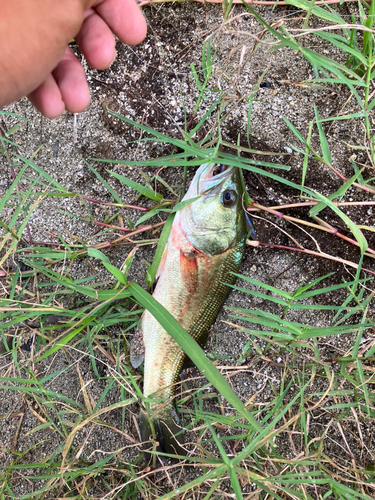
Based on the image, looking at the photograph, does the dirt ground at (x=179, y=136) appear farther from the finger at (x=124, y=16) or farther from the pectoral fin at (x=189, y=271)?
the finger at (x=124, y=16)

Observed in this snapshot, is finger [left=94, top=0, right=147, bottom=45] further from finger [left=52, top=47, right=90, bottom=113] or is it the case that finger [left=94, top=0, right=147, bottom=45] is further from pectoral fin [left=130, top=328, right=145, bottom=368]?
pectoral fin [left=130, top=328, right=145, bottom=368]

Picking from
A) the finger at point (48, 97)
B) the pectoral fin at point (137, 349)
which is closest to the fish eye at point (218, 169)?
the finger at point (48, 97)

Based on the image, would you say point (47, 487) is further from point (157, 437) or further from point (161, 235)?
point (161, 235)

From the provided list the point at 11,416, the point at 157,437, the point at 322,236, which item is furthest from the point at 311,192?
the point at 11,416

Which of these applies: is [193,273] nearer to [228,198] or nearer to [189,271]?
[189,271]

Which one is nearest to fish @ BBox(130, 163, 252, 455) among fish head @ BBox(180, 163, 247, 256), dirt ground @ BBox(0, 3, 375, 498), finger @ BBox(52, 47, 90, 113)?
fish head @ BBox(180, 163, 247, 256)

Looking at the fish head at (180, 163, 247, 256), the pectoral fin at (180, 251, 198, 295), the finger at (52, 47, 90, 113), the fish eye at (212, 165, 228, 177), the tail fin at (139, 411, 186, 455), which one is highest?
the finger at (52, 47, 90, 113)
